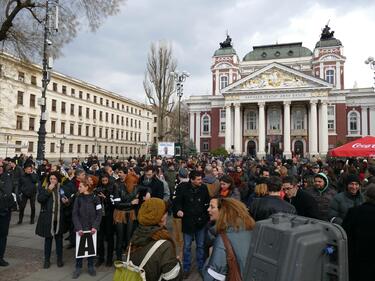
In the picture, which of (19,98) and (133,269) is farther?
(19,98)

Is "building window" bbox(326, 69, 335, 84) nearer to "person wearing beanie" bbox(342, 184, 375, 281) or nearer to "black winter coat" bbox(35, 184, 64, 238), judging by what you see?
"black winter coat" bbox(35, 184, 64, 238)

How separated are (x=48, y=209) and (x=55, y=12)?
42.5 feet

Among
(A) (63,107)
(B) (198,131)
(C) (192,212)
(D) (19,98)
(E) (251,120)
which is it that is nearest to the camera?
(C) (192,212)

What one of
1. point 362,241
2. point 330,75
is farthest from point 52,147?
point 362,241

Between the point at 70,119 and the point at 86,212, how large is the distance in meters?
55.8

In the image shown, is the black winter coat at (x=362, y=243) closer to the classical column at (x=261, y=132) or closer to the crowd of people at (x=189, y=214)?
the crowd of people at (x=189, y=214)

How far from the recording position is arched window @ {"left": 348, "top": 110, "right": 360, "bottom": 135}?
A: 5169 centimetres

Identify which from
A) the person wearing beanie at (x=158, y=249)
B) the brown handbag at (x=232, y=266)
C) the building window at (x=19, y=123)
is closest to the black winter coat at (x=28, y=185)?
the person wearing beanie at (x=158, y=249)

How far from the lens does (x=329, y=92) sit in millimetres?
50938

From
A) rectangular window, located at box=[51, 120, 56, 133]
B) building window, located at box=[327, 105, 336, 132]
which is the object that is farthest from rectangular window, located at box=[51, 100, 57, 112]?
building window, located at box=[327, 105, 336, 132]

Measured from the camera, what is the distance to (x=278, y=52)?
6775 cm

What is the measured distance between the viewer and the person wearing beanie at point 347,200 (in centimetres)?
479

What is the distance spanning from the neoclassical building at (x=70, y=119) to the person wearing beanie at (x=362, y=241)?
75.4 ft

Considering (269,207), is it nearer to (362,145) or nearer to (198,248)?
(198,248)
